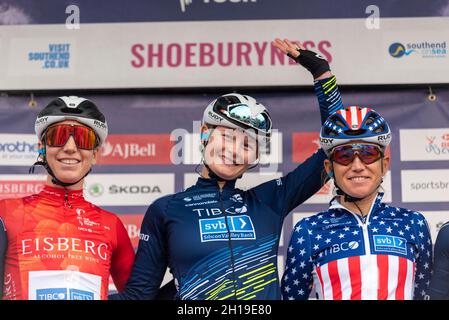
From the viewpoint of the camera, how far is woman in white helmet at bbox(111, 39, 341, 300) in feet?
10.3

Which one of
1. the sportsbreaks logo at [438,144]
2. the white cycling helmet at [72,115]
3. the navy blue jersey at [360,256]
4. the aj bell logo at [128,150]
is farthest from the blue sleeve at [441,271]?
the aj bell logo at [128,150]

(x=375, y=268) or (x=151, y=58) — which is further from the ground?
(x=151, y=58)

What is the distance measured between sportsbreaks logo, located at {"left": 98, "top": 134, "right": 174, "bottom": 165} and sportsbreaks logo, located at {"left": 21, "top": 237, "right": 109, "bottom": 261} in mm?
1343

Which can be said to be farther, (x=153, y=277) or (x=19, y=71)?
(x=19, y=71)

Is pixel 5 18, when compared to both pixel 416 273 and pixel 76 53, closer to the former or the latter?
pixel 76 53

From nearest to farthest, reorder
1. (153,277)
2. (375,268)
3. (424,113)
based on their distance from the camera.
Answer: (375,268), (153,277), (424,113)

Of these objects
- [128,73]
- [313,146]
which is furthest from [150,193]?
[313,146]

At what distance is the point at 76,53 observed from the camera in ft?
15.4

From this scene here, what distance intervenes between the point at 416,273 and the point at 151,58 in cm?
224

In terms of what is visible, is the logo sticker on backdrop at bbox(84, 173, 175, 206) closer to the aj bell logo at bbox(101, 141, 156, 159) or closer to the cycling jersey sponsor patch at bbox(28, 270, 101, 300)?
the aj bell logo at bbox(101, 141, 156, 159)

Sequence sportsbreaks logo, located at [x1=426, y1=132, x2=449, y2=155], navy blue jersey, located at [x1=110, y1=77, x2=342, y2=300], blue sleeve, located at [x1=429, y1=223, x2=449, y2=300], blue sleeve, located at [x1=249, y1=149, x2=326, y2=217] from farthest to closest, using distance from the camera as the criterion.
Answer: sportsbreaks logo, located at [x1=426, y1=132, x2=449, y2=155], blue sleeve, located at [x1=249, y1=149, x2=326, y2=217], navy blue jersey, located at [x1=110, y1=77, x2=342, y2=300], blue sleeve, located at [x1=429, y1=223, x2=449, y2=300]

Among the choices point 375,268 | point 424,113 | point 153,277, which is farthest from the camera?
point 424,113

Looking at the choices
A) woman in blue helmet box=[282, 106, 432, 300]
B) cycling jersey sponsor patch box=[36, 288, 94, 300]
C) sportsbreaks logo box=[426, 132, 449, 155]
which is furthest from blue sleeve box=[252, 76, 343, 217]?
sportsbreaks logo box=[426, 132, 449, 155]

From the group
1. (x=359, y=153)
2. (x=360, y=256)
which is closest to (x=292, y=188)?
(x=359, y=153)
